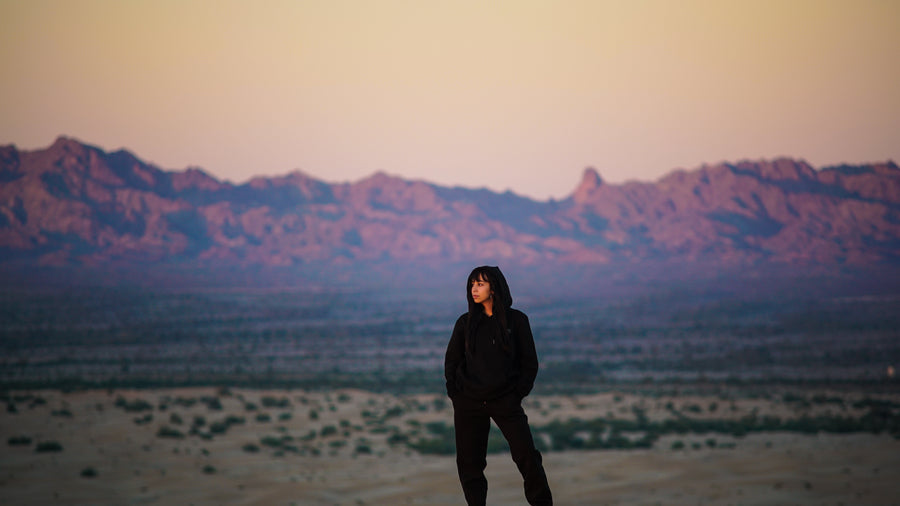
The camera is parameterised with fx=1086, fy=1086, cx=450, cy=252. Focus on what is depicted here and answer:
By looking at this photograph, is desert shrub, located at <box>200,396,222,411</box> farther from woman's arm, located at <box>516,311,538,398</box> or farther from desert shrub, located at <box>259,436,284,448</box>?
woman's arm, located at <box>516,311,538,398</box>

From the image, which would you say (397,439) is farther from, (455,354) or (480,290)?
(480,290)

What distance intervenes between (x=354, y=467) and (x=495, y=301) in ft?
62.6

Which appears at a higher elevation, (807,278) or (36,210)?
(36,210)

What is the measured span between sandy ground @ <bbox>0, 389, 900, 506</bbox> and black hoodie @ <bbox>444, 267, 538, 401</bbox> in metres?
13.5

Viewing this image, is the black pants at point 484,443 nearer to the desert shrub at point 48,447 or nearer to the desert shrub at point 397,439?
the desert shrub at point 48,447

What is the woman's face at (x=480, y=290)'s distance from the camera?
6.64 m

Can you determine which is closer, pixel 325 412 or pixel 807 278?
pixel 325 412

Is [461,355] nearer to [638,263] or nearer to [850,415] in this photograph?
[850,415]

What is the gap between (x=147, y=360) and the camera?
67812 mm

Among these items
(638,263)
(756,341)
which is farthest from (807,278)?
(756,341)

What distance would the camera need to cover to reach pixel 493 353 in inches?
261

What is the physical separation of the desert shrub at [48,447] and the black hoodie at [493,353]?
72.0 feet

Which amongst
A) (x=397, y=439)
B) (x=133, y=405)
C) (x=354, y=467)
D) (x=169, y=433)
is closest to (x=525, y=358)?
(x=354, y=467)

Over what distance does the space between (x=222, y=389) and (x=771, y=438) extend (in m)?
23.6
